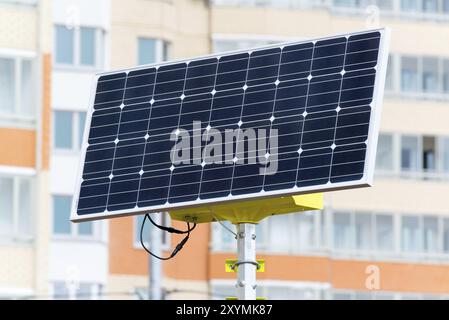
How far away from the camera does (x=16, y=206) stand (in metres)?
66.2

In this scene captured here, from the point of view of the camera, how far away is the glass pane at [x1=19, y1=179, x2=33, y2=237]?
216ft

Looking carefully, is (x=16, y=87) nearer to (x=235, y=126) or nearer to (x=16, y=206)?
(x=16, y=206)

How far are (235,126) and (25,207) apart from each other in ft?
133

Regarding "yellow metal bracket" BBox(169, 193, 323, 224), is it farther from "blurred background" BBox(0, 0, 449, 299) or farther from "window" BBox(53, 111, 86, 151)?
"window" BBox(53, 111, 86, 151)

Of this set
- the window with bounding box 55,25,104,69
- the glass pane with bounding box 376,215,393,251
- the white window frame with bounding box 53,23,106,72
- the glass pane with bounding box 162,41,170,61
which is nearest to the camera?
the white window frame with bounding box 53,23,106,72

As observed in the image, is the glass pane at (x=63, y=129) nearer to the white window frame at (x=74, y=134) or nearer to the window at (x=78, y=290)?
the white window frame at (x=74, y=134)

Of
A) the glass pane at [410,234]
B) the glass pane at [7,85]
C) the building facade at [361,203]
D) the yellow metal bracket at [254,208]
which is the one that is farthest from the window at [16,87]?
the yellow metal bracket at [254,208]

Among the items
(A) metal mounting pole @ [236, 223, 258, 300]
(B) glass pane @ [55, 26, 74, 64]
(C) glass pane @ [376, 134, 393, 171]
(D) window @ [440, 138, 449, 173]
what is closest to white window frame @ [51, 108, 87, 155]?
(B) glass pane @ [55, 26, 74, 64]

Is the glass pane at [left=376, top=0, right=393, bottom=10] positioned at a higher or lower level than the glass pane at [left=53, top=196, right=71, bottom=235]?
higher

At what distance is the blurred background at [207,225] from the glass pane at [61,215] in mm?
49

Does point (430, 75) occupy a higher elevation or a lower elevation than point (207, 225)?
higher

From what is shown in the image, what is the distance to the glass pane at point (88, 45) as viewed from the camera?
224 feet

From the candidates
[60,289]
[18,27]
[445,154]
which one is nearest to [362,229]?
[445,154]

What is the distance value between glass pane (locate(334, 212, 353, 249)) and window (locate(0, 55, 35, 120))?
13399mm
